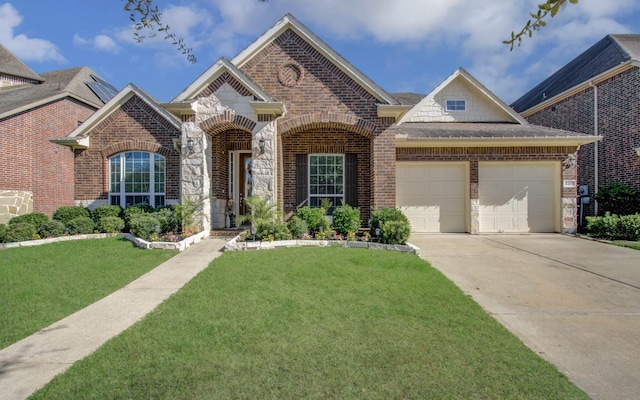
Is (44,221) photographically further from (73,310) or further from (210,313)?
(210,313)

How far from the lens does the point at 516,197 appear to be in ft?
41.4

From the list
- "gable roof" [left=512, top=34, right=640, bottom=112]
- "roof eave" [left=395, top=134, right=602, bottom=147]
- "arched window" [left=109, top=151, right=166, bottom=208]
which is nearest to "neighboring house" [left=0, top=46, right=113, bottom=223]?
"arched window" [left=109, top=151, right=166, bottom=208]

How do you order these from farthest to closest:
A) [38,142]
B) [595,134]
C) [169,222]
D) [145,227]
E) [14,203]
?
[38,142], [595,134], [14,203], [169,222], [145,227]

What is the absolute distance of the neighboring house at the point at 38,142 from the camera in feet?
46.4

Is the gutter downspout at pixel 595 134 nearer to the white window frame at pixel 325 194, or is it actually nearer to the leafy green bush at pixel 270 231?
the white window frame at pixel 325 194

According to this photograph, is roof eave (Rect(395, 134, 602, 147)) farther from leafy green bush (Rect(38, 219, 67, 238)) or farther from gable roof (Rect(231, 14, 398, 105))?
leafy green bush (Rect(38, 219, 67, 238))

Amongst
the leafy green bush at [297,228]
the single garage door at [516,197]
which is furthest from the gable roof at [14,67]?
the single garage door at [516,197]

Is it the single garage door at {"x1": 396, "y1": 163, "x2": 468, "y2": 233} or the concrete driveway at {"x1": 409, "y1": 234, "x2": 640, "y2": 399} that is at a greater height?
the single garage door at {"x1": 396, "y1": 163, "x2": 468, "y2": 233}

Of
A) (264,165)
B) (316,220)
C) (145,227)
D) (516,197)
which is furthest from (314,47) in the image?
(516,197)

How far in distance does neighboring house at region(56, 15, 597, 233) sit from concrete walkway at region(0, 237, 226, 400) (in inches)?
187

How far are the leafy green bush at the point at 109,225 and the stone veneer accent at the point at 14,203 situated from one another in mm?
6177

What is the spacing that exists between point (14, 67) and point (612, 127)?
102 feet

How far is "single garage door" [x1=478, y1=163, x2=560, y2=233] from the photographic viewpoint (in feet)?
41.3

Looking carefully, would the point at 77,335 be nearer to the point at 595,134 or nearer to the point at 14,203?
the point at 14,203
